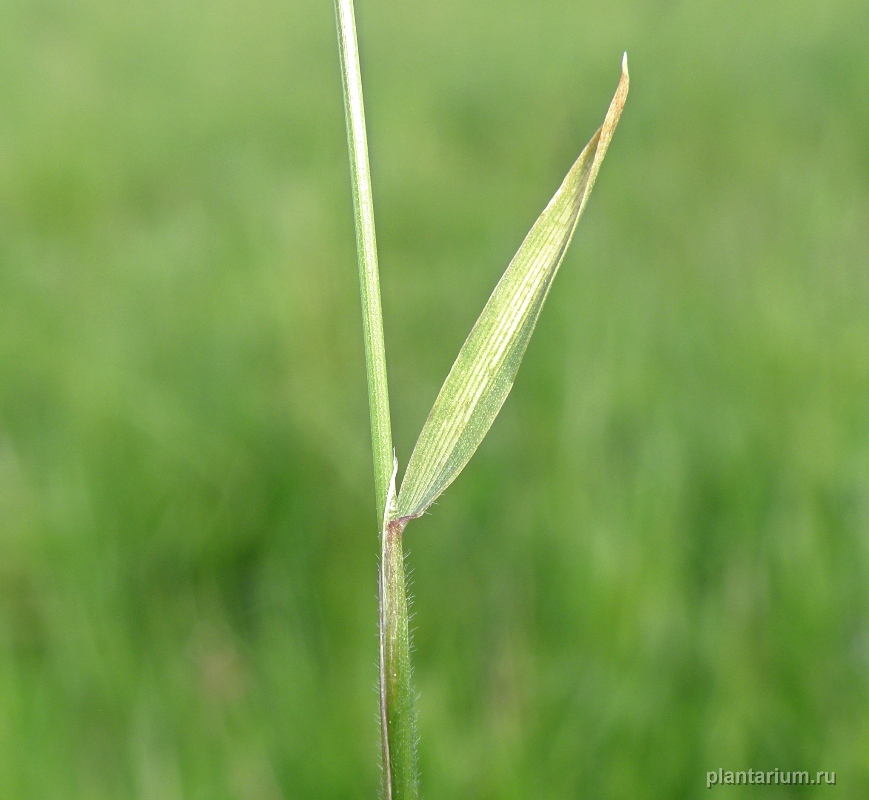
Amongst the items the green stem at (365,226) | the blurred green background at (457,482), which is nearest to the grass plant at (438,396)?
the green stem at (365,226)

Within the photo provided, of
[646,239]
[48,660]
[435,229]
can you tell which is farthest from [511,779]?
[435,229]

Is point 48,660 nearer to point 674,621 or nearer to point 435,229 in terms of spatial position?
point 674,621

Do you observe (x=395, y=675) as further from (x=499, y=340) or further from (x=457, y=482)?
(x=457, y=482)

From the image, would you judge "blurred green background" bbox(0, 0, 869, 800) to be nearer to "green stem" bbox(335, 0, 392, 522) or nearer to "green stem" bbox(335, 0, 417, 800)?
"green stem" bbox(335, 0, 417, 800)

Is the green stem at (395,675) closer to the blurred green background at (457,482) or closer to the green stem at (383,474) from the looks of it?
the green stem at (383,474)

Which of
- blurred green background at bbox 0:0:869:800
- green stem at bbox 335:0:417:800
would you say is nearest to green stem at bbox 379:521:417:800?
green stem at bbox 335:0:417:800

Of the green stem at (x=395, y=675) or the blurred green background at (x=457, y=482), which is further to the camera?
the blurred green background at (x=457, y=482)
